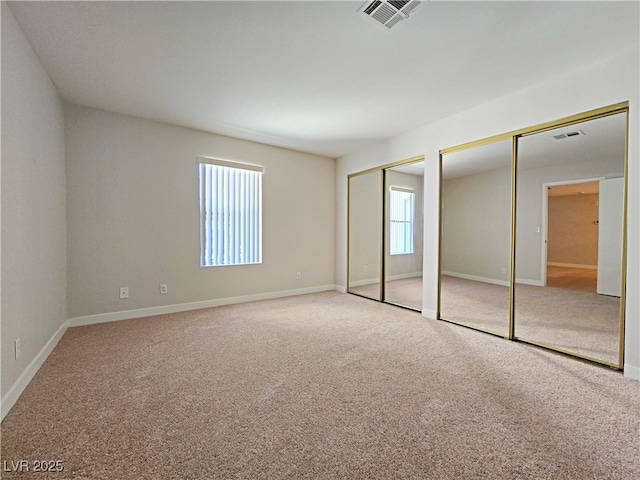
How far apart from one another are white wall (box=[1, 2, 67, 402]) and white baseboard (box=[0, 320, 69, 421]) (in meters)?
0.02

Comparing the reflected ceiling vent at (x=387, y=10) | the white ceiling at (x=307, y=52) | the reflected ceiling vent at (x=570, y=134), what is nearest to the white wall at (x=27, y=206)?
the white ceiling at (x=307, y=52)

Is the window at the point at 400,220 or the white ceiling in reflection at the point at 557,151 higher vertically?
the white ceiling in reflection at the point at 557,151

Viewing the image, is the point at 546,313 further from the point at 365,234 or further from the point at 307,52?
the point at 307,52

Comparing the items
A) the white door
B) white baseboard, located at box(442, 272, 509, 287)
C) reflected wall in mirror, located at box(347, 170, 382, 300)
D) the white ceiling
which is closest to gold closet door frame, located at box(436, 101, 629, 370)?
the white door

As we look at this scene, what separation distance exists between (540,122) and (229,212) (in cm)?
389

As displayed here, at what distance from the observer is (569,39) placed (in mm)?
2156

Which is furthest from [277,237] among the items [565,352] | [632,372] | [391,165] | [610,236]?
[632,372]

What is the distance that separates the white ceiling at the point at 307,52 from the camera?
192 cm

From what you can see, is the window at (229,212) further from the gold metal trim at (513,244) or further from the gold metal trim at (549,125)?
the gold metal trim at (513,244)

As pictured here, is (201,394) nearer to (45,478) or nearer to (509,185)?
(45,478)

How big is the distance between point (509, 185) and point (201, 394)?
11.6 feet

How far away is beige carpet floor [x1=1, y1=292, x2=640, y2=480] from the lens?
4.53ft

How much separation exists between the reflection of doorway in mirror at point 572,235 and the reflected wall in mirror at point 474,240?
0.48 metres

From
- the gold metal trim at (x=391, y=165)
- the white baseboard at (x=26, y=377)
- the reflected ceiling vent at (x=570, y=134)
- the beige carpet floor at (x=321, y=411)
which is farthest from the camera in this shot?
the gold metal trim at (x=391, y=165)
